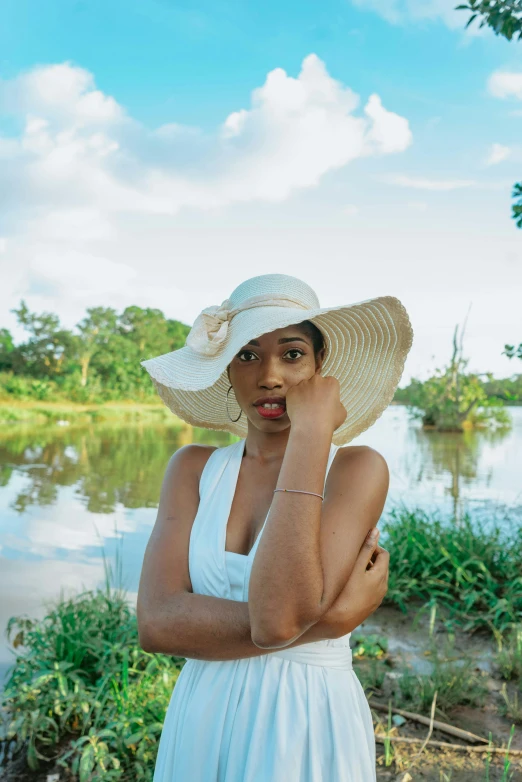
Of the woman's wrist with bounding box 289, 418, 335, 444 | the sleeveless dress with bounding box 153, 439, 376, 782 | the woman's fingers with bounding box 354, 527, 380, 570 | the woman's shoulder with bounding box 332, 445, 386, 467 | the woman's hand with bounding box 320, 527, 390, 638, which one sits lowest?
the sleeveless dress with bounding box 153, 439, 376, 782

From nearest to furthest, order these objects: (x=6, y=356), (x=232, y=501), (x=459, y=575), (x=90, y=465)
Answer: (x=232, y=501) < (x=459, y=575) < (x=90, y=465) < (x=6, y=356)

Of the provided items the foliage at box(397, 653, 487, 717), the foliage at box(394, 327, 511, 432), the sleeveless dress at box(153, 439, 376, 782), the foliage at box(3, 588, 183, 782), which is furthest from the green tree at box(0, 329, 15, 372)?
the sleeveless dress at box(153, 439, 376, 782)

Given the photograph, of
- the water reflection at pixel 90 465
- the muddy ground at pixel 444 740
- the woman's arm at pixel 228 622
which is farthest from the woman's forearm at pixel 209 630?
the water reflection at pixel 90 465

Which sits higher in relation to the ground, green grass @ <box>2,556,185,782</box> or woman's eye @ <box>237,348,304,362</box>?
woman's eye @ <box>237,348,304,362</box>

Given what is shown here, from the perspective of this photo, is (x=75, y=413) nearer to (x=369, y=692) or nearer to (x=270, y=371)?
(x=369, y=692)

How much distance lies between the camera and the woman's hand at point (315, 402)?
1.22 metres

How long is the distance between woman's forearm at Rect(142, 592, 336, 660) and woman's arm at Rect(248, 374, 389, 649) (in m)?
0.07

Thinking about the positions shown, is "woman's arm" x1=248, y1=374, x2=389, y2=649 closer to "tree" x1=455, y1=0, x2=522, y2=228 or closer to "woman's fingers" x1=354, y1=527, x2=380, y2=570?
"woman's fingers" x1=354, y1=527, x2=380, y2=570

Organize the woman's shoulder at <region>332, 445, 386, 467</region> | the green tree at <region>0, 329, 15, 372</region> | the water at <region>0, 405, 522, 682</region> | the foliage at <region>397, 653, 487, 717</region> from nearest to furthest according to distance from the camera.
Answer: the woman's shoulder at <region>332, 445, 386, 467</region> < the foliage at <region>397, 653, 487, 717</region> < the water at <region>0, 405, 522, 682</region> < the green tree at <region>0, 329, 15, 372</region>

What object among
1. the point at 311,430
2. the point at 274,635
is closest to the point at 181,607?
the point at 274,635

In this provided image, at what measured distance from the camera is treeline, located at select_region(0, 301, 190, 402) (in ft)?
88.6

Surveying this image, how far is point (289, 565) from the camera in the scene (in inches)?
43.4

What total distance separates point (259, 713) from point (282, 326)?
0.75m

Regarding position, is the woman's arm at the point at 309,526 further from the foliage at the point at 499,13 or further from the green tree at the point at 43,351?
the green tree at the point at 43,351
